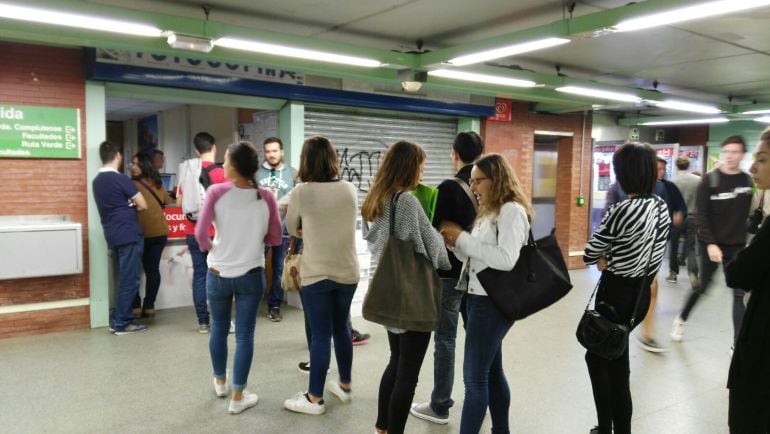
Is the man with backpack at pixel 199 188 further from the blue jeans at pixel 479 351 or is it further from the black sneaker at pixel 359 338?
the blue jeans at pixel 479 351

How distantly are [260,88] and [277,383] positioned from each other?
315cm

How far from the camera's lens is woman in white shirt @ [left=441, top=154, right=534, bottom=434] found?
2.36m

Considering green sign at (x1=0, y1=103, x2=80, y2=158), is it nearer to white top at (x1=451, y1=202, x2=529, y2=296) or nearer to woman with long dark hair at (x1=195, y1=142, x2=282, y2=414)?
woman with long dark hair at (x1=195, y1=142, x2=282, y2=414)

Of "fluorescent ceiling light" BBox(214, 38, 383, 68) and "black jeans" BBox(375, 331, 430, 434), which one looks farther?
"fluorescent ceiling light" BBox(214, 38, 383, 68)

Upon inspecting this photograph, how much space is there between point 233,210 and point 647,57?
488 cm

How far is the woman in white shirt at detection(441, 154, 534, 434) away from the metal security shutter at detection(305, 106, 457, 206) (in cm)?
391

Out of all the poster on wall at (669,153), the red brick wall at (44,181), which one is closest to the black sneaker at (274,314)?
the red brick wall at (44,181)

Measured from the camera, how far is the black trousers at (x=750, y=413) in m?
1.80

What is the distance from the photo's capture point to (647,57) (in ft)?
19.4

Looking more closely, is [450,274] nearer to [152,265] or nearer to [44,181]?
[152,265]

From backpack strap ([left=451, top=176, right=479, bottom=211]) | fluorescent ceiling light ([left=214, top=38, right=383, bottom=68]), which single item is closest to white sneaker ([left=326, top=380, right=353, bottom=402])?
backpack strap ([left=451, top=176, right=479, bottom=211])

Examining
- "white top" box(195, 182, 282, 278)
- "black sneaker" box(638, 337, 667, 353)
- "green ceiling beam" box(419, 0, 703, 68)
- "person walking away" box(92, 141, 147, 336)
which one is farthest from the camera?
"person walking away" box(92, 141, 147, 336)

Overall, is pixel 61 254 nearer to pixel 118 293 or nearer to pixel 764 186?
pixel 118 293

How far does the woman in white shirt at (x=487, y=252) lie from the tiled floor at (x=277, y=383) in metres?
0.78
